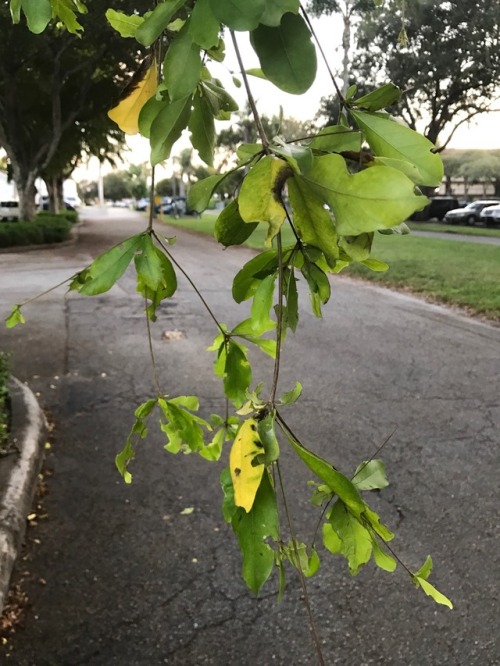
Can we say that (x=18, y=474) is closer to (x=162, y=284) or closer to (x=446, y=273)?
(x=162, y=284)

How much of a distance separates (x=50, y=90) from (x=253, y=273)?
22.3 meters

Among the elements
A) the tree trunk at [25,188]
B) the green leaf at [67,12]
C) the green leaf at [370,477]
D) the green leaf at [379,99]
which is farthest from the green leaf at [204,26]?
the tree trunk at [25,188]

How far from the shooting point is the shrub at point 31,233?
65.0ft

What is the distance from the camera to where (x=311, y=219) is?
593mm

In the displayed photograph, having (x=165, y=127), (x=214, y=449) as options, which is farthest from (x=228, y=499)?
(x=214, y=449)

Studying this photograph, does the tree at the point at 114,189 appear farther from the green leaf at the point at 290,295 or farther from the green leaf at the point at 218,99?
the green leaf at the point at 290,295

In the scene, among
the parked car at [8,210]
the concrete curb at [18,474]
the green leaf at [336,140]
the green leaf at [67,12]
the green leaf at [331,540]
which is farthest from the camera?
the parked car at [8,210]

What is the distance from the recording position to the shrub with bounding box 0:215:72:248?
65.0 feet

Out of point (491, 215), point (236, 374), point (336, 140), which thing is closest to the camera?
point (336, 140)

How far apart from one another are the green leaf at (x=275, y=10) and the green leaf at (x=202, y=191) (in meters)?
0.19

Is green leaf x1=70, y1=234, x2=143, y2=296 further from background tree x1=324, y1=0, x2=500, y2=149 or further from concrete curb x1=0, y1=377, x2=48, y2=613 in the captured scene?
background tree x1=324, y1=0, x2=500, y2=149

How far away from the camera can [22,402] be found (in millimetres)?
4977

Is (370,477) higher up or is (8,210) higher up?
(370,477)

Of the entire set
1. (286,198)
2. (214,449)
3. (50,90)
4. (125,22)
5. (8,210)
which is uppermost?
(50,90)
